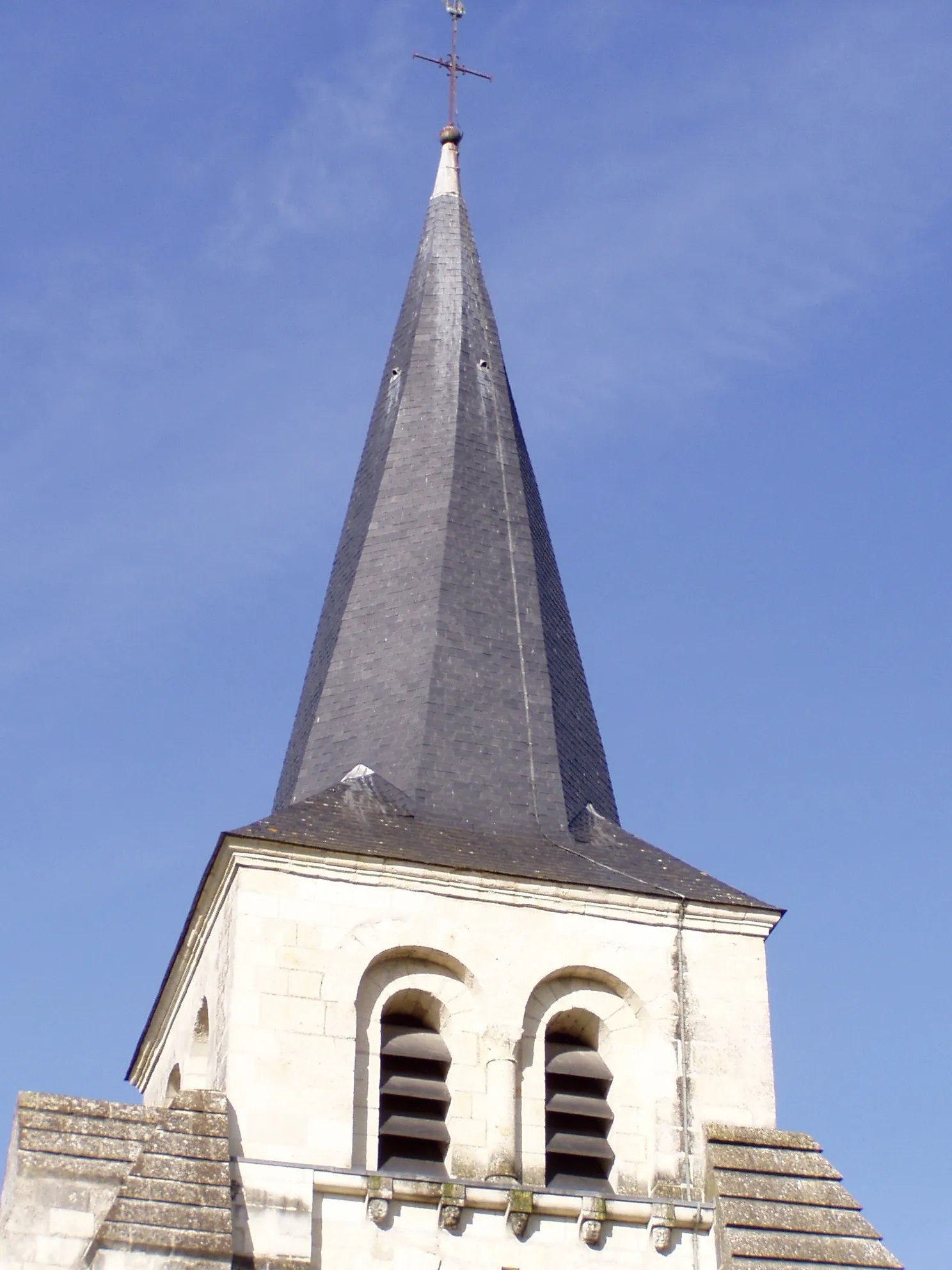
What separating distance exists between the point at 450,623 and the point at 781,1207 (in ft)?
18.4

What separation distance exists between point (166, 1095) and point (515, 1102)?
3.52 metres

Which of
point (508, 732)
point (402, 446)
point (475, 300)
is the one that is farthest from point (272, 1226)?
point (475, 300)

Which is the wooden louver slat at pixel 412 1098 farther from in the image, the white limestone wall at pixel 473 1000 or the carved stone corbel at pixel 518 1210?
the carved stone corbel at pixel 518 1210

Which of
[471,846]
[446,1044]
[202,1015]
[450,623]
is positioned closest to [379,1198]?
[446,1044]

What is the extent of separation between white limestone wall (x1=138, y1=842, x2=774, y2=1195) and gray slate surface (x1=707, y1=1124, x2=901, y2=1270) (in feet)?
0.74

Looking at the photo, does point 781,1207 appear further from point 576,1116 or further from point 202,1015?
point 202,1015

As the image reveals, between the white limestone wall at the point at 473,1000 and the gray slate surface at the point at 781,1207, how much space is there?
227mm

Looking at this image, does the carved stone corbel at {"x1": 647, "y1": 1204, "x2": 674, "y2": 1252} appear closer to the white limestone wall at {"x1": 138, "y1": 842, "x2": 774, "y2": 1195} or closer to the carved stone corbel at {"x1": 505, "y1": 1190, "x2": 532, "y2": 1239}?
the white limestone wall at {"x1": 138, "y1": 842, "x2": 774, "y2": 1195}

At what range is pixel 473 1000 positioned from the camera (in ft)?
52.4

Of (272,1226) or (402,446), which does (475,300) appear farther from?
(272,1226)

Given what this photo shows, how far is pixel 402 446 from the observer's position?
2034 centimetres

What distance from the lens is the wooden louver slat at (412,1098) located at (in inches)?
603

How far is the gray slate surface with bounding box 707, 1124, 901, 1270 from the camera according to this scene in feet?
48.5

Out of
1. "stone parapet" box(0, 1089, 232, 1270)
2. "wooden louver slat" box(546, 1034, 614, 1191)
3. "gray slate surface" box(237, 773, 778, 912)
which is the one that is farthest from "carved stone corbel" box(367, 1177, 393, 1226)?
"gray slate surface" box(237, 773, 778, 912)
